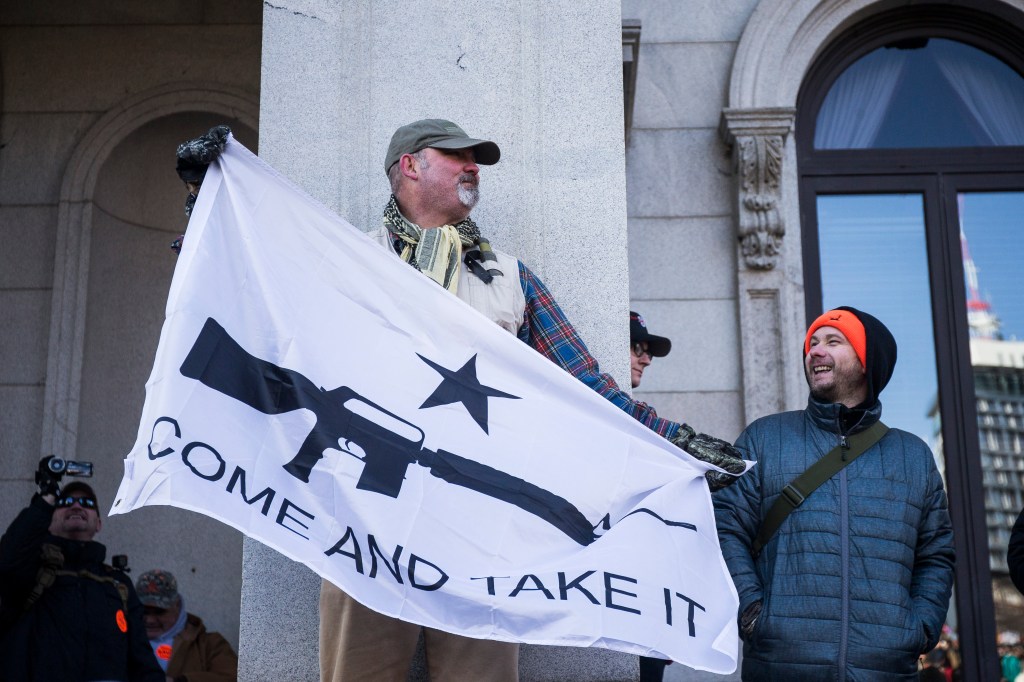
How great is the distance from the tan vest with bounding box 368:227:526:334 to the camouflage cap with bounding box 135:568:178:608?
4.16m

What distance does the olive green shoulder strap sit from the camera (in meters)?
4.79

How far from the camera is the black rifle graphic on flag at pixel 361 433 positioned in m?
4.13

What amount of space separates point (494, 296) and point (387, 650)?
126 centimetres

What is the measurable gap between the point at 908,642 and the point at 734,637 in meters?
0.85

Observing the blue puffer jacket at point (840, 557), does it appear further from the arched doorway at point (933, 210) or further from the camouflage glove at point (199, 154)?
the arched doorway at point (933, 210)

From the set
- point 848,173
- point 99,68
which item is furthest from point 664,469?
point 99,68

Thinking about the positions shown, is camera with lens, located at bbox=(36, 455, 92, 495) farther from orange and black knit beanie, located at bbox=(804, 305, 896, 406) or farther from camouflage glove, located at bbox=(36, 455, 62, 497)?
orange and black knit beanie, located at bbox=(804, 305, 896, 406)

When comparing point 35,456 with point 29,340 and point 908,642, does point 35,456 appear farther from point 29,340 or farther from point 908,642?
point 908,642

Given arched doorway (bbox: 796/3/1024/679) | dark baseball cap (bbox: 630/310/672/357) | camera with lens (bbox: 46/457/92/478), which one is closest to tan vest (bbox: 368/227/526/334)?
dark baseball cap (bbox: 630/310/672/357)

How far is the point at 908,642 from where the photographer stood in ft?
15.0

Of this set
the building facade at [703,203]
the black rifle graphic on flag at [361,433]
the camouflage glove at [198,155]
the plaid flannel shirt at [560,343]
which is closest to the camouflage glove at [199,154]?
the camouflage glove at [198,155]

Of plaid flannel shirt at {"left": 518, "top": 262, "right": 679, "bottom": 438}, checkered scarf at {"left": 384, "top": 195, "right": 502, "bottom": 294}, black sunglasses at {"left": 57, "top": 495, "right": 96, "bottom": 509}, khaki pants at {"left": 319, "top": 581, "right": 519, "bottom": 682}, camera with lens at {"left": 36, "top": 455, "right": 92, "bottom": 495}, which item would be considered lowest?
khaki pants at {"left": 319, "top": 581, "right": 519, "bottom": 682}

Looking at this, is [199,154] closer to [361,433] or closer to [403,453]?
[361,433]

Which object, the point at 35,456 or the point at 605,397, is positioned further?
the point at 35,456
